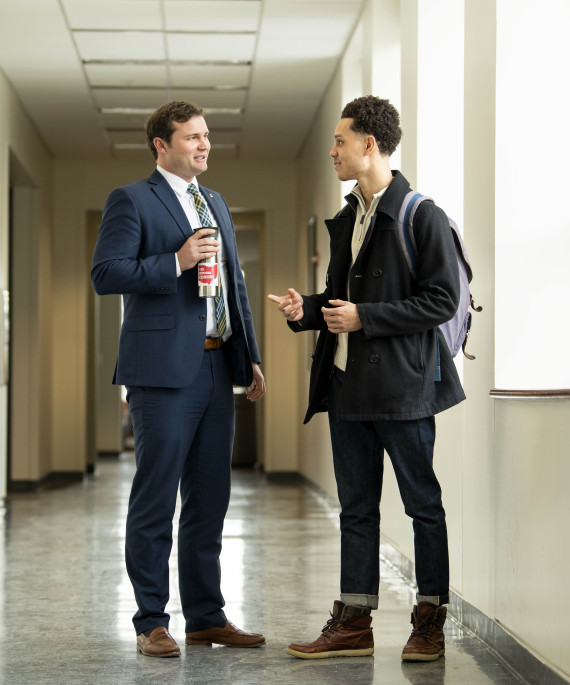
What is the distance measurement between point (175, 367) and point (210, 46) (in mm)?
4225

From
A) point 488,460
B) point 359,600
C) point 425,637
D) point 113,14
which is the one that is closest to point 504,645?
point 425,637

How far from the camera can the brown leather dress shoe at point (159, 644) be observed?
2.90m

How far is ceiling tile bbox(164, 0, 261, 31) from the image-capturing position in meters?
5.80

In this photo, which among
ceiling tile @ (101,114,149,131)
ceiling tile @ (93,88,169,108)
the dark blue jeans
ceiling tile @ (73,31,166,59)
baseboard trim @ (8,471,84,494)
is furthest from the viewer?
baseboard trim @ (8,471,84,494)

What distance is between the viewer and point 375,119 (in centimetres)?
281

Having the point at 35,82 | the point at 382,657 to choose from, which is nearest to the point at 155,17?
the point at 35,82

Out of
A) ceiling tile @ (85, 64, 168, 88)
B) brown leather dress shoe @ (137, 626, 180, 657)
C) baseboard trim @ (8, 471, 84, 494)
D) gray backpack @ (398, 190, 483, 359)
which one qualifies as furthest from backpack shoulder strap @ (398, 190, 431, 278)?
baseboard trim @ (8, 471, 84, 494)

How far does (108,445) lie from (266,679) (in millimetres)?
11908

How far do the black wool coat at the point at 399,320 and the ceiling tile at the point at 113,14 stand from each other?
3.55 meters

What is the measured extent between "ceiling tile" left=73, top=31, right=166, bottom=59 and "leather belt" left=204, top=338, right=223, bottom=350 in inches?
151

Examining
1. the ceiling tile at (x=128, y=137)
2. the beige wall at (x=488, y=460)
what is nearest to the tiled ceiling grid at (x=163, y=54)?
the ceiling tile at (x=128, y=137)

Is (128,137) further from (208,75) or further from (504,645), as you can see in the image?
(504,645)

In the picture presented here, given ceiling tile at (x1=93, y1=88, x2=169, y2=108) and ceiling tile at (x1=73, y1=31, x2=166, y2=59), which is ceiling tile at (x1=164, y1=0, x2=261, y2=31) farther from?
ceiling tile at (x1=93, y1=88, x2=169, y2=108)

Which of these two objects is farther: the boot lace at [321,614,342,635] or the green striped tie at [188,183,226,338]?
the green striped tie at [188,183,226,338]
